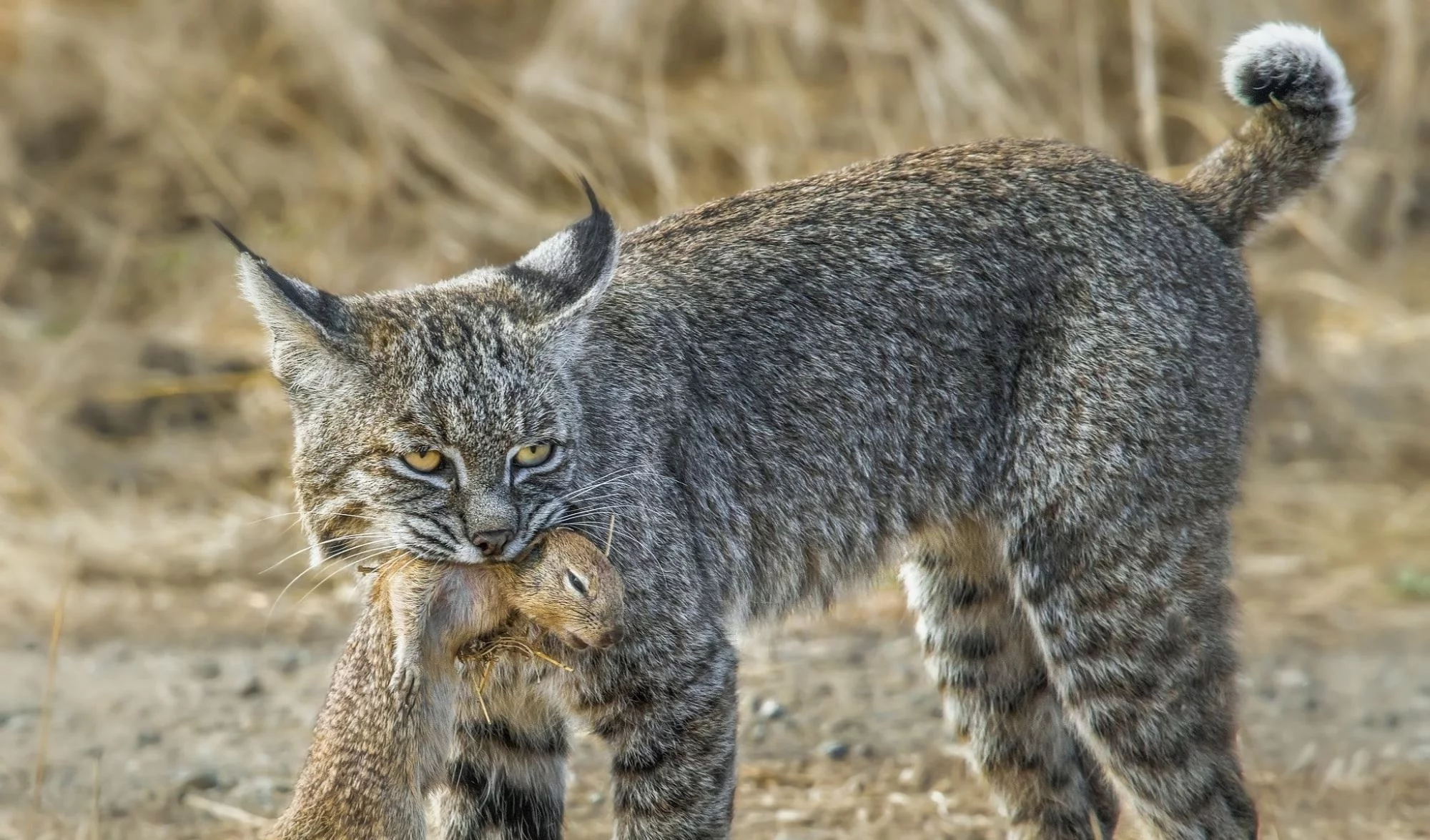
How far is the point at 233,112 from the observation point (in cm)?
1244

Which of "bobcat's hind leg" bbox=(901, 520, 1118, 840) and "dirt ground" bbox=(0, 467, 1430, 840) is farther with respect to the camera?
"dirt ground" bbox=(0, 467, 1430, 840)

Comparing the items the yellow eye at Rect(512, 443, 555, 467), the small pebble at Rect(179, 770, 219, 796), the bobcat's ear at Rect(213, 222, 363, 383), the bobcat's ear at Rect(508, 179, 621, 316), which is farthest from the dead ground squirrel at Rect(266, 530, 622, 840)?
the small pebble at Rect(179, 770, 219, 796)

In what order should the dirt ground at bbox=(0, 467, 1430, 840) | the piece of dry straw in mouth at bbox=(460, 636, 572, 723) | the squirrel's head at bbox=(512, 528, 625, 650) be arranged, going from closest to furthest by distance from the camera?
the squirrel's head at bbox=(512, 528, 625, 650)
the piece of dry straw in mouth at bbox=(460, 636, 572, 723)
the dirt ground at bbox=(0, 467, 1430, 840)

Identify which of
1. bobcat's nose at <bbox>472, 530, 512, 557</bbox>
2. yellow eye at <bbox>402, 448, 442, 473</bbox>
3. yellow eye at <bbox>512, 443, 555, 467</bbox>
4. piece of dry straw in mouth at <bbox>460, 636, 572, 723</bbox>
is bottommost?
piece of dry straw in mouth at <bbox>460, 636, 572, 723</bbox>

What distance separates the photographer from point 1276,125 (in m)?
5.68

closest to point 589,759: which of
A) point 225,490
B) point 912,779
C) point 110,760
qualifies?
point 912,779

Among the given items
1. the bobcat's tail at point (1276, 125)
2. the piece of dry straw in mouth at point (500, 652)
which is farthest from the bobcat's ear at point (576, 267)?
the bobcat's tail at point (1276, 125)

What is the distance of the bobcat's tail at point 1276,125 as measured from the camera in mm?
5609

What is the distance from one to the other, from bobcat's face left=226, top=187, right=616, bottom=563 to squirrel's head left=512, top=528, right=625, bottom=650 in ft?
0.31

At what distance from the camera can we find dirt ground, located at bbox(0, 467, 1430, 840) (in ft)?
21.1

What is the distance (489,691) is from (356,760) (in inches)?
17.4

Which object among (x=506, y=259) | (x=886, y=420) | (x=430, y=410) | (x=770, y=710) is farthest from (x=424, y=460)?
(x=506, y=259)

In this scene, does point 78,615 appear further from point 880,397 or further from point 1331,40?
point 1331,40

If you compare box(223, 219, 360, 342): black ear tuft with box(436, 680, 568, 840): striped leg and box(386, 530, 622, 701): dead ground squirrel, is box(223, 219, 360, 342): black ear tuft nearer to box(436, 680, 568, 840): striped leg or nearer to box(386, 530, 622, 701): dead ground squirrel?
box(386, 530, 622, 701): dead ground squirrel
